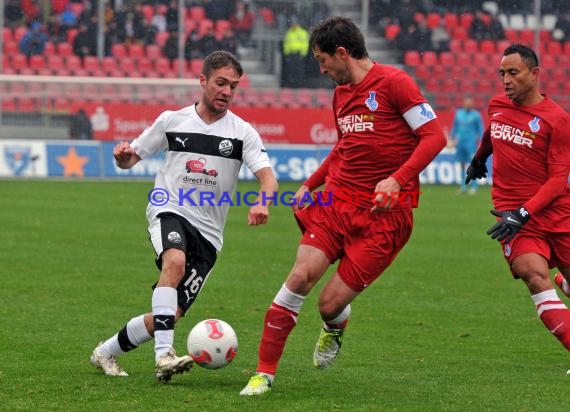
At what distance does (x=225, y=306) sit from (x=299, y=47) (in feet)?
68.9

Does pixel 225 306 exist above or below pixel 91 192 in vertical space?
above

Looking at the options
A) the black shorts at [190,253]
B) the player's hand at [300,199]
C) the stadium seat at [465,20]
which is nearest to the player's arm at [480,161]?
the player's hand at [300,199]

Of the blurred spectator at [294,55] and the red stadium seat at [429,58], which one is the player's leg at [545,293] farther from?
the red stadium seat at [429,58]

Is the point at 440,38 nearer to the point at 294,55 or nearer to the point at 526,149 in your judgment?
the point at 294,55

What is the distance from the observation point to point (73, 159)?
25.9 metres

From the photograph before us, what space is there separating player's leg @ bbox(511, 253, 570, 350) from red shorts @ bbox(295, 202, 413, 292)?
0.86 m

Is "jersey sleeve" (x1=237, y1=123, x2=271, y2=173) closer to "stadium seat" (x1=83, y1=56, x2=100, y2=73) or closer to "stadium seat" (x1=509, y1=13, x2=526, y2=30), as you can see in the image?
"stadium seat" (x1=83, y1=56, x2=100, y2=73)

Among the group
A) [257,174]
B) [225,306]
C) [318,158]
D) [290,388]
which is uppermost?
[257,174]

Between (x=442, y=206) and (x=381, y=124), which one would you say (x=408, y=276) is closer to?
(x=381, y=124)

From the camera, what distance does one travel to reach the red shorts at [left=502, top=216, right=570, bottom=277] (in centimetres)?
732

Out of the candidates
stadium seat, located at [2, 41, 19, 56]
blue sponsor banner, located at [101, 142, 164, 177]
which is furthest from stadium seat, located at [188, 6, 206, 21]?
blue sponsor banner, located at [101, 142, 164, 177]

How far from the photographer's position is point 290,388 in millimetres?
7012

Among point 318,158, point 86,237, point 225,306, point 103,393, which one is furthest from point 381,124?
point 318,158

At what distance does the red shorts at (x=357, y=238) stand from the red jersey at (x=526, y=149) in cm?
87
